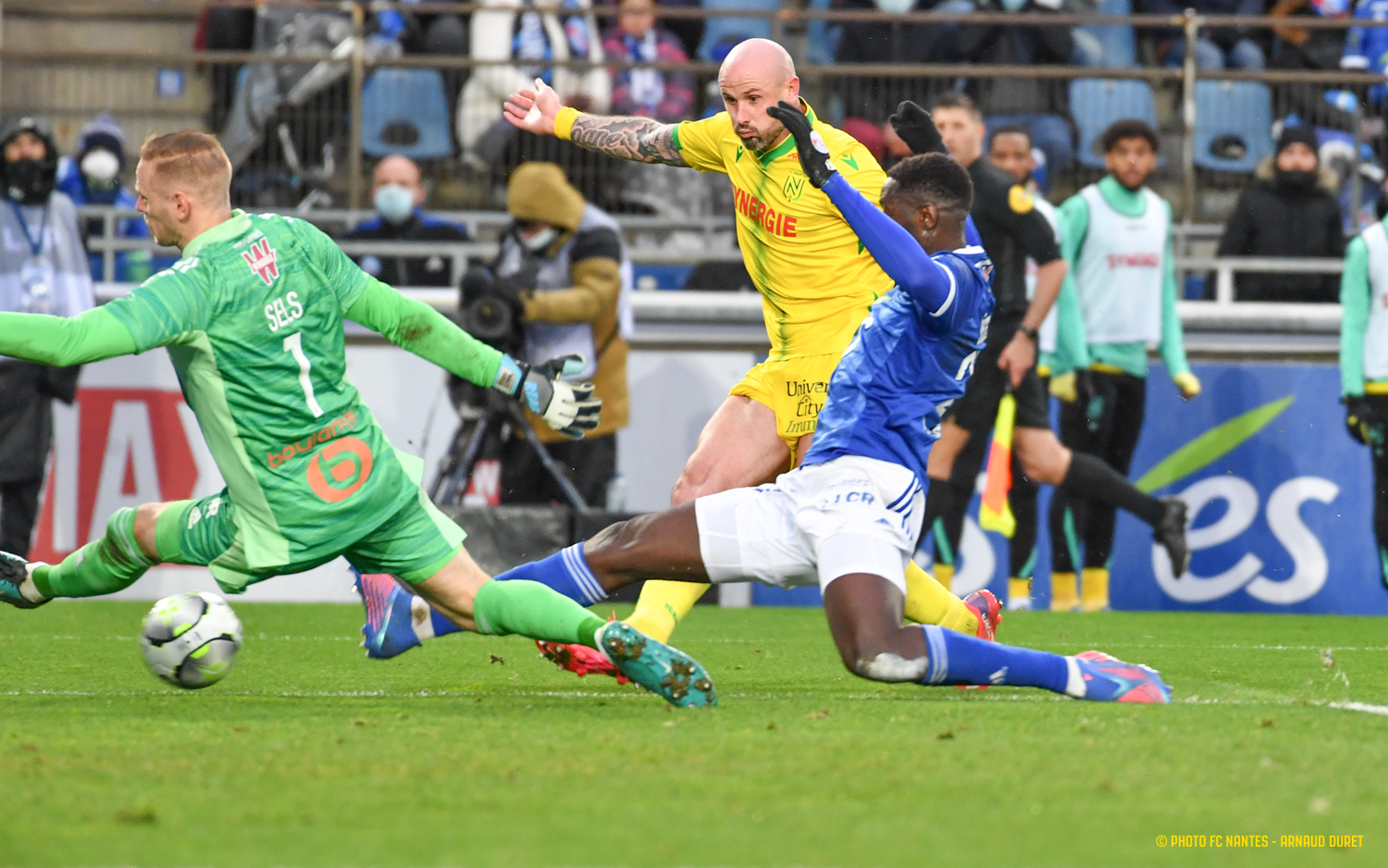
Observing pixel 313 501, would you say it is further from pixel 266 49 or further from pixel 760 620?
pixel 266 49

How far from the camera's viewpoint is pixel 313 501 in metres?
5.21

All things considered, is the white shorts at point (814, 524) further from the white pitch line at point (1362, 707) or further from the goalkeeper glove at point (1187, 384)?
the goalkeeper glove at point (1187, 384)

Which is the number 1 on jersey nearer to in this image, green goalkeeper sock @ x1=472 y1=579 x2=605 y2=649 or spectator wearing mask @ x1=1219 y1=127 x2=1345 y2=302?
green goalkeeper sock @ x1=472 y1=579 x2=605 y2=649

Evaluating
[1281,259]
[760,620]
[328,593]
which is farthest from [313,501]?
[1281,259]

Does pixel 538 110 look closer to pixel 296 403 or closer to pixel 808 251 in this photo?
pixel 808 251

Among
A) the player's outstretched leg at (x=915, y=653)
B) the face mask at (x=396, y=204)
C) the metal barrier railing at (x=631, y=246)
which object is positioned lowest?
the player's outstretched leg at (x=915, y=653)

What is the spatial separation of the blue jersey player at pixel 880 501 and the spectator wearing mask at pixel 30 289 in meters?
5.65

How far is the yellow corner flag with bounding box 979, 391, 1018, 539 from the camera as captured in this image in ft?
33.9

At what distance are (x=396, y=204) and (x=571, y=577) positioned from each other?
7201 mm

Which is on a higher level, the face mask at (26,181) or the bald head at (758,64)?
the bald head at (758,64)

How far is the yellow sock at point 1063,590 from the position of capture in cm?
1070

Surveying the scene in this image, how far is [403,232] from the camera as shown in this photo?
12.2m

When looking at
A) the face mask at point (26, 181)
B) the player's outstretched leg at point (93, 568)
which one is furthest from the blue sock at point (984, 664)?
the face mask at point (26, 181)

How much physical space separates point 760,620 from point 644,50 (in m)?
5.61
